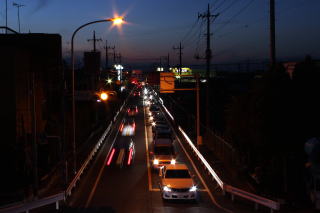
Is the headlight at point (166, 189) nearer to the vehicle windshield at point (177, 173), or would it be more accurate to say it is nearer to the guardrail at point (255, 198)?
the vehicle windshield at point (177, 173)

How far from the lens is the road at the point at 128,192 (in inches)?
733

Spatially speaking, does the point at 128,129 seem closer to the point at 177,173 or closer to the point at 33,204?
the point at 177,173

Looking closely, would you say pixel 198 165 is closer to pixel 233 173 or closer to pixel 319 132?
pixel 233 173

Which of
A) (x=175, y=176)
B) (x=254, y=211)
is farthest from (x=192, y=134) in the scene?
(x=254, y=211)

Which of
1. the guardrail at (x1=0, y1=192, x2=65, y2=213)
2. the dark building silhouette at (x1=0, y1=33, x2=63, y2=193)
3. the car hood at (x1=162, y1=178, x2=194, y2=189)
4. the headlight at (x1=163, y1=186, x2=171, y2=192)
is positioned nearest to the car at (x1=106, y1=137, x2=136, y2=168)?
the dark building silhouette at (x1=0, y1=33, x2=63, y2=193)

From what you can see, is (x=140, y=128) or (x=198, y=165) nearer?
(x=198, y=165)

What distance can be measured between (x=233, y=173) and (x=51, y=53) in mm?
18673

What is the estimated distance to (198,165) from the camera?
29.5 meters

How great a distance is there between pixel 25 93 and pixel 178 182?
1682cm

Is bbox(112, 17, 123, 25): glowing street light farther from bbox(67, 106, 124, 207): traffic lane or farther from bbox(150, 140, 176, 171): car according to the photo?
bbox(150, 140, 176, 171): car

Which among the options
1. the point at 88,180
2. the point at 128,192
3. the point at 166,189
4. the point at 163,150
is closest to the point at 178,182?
the point at 166,189

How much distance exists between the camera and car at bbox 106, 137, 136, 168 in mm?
30734

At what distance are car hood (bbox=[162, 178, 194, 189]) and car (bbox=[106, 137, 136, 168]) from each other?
9.57m

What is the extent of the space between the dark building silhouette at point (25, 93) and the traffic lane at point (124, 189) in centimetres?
426
